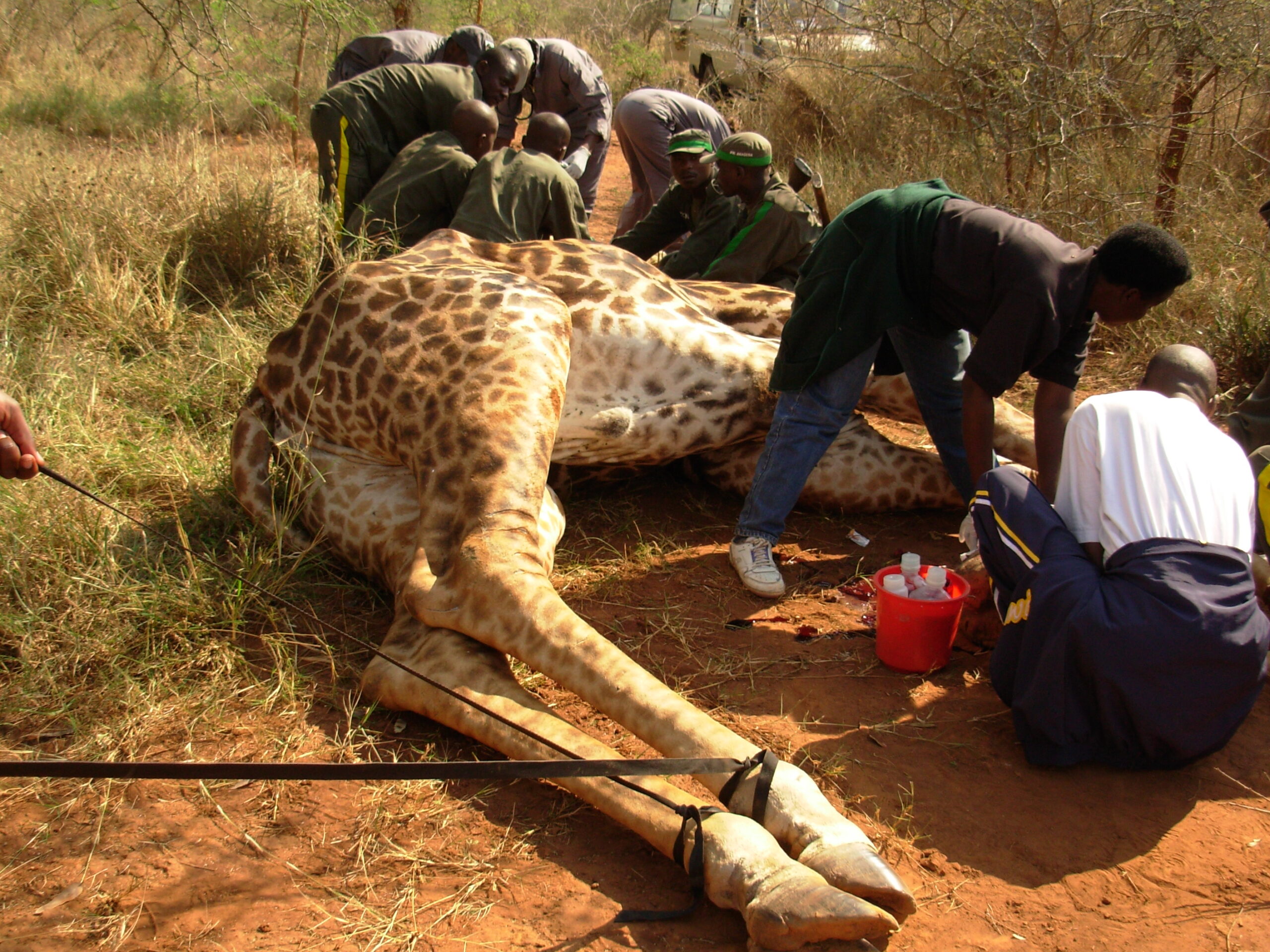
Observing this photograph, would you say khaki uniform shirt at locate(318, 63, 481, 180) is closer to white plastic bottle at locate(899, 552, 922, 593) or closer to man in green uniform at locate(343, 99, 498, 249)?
man in green uniform at locate(343, 99, 498, 249)

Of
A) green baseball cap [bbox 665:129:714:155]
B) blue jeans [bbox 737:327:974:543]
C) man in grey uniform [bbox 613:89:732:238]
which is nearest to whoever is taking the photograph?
blue jeans [bbox 737:327:974:543]

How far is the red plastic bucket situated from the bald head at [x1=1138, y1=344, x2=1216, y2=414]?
92cm

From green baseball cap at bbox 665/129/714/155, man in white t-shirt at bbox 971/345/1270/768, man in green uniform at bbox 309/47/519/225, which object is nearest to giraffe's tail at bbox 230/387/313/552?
man in white t-shirt at bbox 971/345/1270/768

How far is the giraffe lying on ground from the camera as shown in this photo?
2234 millimetres

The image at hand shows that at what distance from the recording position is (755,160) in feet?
18.7

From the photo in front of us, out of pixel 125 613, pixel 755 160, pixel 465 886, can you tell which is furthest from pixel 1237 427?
pixel 125 613

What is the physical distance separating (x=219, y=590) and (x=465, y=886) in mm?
1422

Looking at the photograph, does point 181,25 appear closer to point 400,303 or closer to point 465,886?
point 400,303

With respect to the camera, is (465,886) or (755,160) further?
(755,160)

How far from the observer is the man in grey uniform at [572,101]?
7.98 meters

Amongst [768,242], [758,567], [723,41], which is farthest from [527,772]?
[723,41]

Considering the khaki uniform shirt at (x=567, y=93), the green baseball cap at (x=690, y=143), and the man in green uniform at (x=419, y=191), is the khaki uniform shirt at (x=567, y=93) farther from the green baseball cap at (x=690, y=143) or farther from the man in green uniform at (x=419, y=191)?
the man in green uniform at (x=419, y=191)

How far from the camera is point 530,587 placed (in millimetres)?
2768

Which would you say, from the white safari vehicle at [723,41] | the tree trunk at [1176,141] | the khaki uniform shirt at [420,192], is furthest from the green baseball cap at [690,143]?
the white safari vehicle at [723,41]
